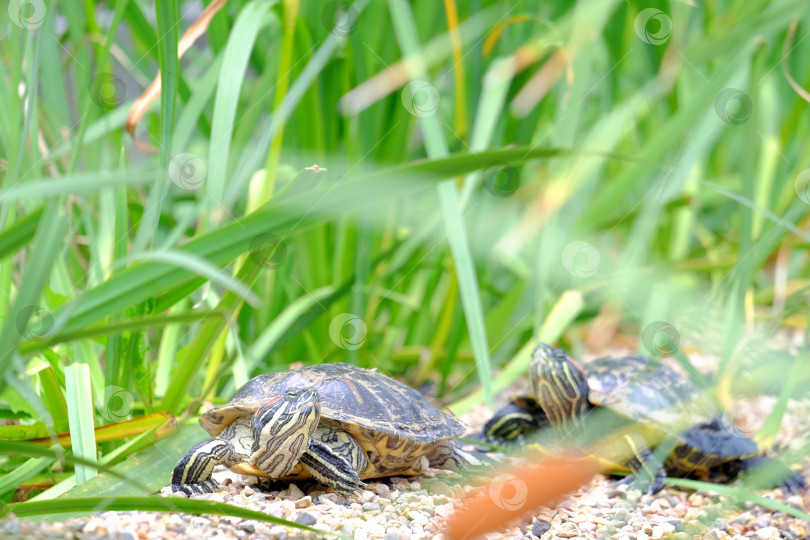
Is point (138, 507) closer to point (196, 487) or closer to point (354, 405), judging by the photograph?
point (196, 487)

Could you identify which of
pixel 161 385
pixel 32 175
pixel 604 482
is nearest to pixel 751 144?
pixel 604 482

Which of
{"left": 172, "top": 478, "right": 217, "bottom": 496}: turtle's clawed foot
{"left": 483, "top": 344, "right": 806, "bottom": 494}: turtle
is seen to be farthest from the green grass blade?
{"left": 483, "top": 344, "right": 806, "bottom": 494}: turtle

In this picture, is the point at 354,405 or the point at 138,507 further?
the point at 354,405

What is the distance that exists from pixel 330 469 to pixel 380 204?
848 millimetres

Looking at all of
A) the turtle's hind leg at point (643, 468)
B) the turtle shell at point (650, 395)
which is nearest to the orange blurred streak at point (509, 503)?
the turtle's hind leg at point (643, 468)

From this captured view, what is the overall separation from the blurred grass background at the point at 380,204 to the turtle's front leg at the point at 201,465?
0.13 ft

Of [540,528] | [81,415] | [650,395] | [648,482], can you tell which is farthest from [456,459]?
[81,415]

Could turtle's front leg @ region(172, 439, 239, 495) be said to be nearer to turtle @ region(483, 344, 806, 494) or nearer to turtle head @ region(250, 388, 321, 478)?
turtle head @ region(250, 388, 321, 478)

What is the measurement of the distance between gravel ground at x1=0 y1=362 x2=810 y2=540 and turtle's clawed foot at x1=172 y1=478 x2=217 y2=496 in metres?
0.01

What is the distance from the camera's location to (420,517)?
0.90 metres

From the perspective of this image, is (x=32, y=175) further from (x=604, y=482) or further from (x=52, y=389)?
(x=604, y=482)

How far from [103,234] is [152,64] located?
0.89 meters

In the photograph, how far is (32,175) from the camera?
1084mm

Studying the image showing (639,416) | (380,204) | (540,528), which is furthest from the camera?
(380,204)
